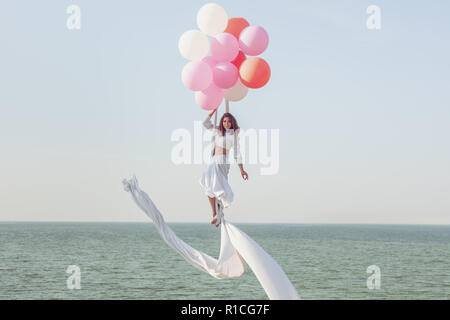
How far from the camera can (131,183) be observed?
6168 mm

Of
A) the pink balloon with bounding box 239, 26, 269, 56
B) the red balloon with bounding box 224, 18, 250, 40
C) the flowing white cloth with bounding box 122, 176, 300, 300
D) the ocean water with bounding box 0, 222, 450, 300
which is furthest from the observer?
the ocean water with bounding box 0, 222, 450, 300

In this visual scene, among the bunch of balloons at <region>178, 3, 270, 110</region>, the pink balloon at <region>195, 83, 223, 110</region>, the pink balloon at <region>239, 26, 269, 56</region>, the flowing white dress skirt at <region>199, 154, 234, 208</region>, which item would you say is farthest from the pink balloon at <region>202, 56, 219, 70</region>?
the flowing white dress skirt at <region>199, 154, 234, 208</region>

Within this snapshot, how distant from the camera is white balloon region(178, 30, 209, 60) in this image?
6.15m

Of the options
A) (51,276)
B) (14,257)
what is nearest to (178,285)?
(51,276)

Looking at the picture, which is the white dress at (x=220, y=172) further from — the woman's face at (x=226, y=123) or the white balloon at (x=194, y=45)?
the white balloon at (x=194, y=45)

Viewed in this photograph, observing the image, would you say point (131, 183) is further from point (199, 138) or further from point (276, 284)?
point (276, 284)

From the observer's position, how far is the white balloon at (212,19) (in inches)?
244

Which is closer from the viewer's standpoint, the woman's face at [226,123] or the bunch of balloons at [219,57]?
the bunch of balloons at [219,57]

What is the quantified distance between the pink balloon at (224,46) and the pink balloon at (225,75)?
10cm

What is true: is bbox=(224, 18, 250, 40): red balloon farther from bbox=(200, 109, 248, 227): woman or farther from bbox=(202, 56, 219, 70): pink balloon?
bbox=(200, 109, 248, 227): woman

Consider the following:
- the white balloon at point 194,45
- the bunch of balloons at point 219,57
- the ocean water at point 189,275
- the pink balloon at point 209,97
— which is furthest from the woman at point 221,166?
the ocean water at point 189,275

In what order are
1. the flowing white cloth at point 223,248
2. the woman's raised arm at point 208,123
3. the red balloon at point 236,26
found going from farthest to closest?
the red balloon at point 236,26, the woman's raised arm at point 208,123, the flowing white cloth at point 223,248

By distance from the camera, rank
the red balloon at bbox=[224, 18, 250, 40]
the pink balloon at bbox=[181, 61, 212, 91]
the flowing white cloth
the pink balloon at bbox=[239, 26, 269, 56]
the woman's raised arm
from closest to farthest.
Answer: the flowing white cloth, the pink balloon at bbox=[181, 61, 212, 91], the pink balloon at bbox=[239, 26, 269, 56], the woman's raised arm, the red balloon at bbox=[224, 18, 250, 40]

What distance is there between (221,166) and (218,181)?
19 cm
